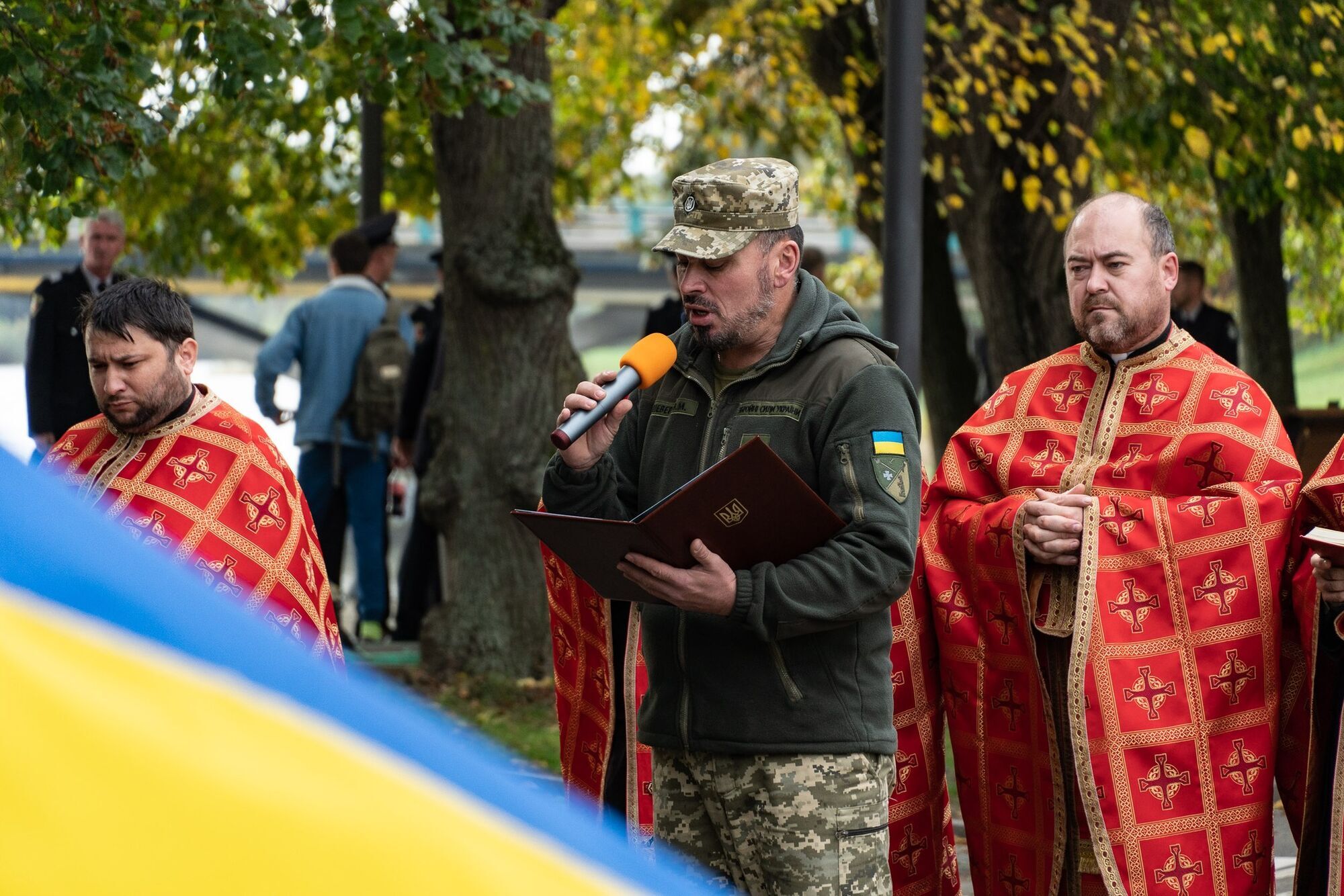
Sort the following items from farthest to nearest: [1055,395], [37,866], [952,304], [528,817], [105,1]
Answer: [952,304], [105,1], [1055,395], [528,817], [37,866]

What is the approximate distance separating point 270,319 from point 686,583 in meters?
29.7

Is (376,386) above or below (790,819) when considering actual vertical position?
below

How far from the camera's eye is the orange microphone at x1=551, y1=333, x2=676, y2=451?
11.2ft

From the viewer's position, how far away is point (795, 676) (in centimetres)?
356

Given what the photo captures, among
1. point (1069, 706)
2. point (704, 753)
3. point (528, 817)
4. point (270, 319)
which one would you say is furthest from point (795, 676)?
point (270, 319)

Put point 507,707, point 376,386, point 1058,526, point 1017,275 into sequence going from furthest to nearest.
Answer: point 1017,275, point 376,386, point 507,707, point 1058,526

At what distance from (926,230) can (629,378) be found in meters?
9.56

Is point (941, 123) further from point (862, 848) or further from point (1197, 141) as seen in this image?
point (862, 848)

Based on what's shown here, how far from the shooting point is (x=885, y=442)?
11.5ft

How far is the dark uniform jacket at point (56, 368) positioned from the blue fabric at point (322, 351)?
3.49 feet

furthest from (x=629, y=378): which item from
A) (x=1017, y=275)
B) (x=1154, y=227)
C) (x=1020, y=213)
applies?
(x=1020, y=213)

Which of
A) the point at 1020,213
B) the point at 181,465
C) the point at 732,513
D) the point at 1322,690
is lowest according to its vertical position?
the point at 1322,690

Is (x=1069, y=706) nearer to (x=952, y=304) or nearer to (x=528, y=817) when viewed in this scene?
(x=528, y=817)

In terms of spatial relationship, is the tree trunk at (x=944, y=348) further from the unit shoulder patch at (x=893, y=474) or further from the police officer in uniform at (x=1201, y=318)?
the unit shoulder patch at (x=893, y=474)
